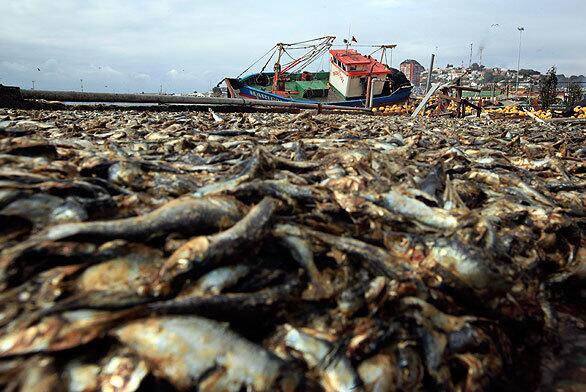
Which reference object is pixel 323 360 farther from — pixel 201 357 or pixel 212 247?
pixel 212 247

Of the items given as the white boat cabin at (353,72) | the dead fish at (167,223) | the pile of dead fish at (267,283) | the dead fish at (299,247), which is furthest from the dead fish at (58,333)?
the white boat cabin at (353,72)

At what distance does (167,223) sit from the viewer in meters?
2.27

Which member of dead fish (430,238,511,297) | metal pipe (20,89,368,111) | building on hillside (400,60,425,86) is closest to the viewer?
dead fish (430,238,511,297)

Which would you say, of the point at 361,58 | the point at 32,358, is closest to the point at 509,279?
the point at 32,358

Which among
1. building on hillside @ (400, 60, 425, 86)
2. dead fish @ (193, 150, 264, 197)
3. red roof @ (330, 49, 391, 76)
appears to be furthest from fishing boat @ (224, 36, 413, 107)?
building on hillside @ (400, 60, 425, 86)

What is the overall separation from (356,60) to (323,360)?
110ft

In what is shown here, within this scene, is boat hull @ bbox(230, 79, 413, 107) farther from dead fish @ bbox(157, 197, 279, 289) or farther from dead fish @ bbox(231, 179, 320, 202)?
dead fish @ bbox(157, 197, 279, 289)

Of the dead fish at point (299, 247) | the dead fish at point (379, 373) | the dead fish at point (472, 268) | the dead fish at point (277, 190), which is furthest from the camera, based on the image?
the dead fish at point (277, 190)

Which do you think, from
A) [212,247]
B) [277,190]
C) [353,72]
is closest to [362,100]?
[353,72]

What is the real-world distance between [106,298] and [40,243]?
21.9 inches

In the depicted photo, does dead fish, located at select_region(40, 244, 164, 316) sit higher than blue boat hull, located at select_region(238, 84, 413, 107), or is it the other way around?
blue boat hull, located at select_region(238, 84, 413, 107)

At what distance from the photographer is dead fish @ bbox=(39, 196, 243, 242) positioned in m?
2.06

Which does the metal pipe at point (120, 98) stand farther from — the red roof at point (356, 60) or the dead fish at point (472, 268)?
the dead fish at point (472, 268)

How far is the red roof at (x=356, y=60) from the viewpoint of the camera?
1252 inches
